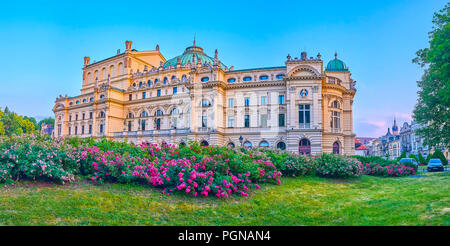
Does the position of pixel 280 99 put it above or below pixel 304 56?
below

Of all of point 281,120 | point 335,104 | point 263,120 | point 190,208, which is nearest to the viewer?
point 190,208

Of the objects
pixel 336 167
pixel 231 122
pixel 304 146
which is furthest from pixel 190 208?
pixel 231 122

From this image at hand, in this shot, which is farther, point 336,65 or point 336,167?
point 336,65

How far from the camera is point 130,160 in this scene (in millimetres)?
13117

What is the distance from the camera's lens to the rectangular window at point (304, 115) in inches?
1747

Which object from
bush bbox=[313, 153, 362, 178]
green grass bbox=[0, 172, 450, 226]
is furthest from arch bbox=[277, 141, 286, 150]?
green grass bbox=[0, 172, 450, 226]

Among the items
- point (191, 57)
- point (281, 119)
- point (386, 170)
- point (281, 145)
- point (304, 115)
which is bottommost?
point (386, 170)

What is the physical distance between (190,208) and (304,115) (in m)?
37.4

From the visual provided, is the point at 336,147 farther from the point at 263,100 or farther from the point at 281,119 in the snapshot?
the point at 263,100

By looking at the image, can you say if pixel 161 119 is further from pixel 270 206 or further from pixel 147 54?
pixel 270 206

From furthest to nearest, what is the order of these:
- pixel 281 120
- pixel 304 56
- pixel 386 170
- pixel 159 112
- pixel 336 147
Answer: pixel 159 112
pixel 281 120
pixel 336 147
pixel 304 56
pixel 386 170

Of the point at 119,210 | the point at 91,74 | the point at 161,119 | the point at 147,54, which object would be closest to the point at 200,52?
the point at 147,54

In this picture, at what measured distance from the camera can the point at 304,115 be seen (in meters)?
44.6
